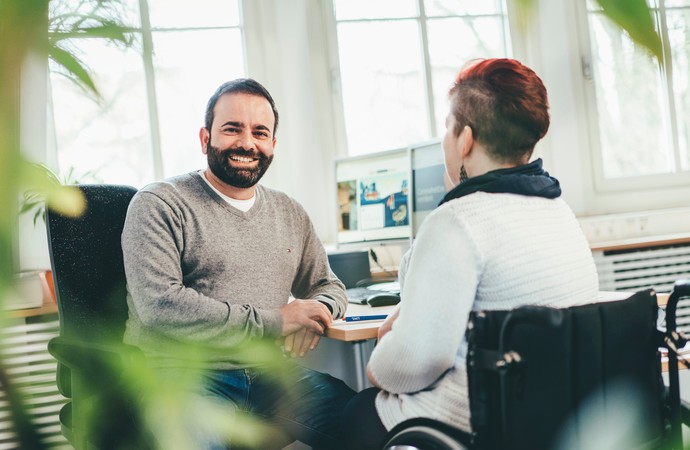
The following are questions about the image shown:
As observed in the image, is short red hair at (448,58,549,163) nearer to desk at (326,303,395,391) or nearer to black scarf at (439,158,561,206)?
black scarf at (439,158,561,206)

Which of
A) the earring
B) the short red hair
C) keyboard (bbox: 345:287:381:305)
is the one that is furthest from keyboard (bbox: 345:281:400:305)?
the short red hair

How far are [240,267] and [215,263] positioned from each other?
69 mm

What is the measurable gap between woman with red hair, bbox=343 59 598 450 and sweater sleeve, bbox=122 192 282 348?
0.41 metres

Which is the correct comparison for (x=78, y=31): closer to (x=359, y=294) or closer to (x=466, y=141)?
(x=466, y=141)

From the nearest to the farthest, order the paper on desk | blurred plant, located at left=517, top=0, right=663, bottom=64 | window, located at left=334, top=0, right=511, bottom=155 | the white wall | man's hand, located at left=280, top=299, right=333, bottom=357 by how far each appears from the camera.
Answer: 1. blurred plant, located at left=517, top=0, right=663, bottom=64
2. man's hand, located at left=280, top=299, right=333, bottom=357
3. the paper on desk
4. the white wall
5. window, located at left=334, top=0, right=511, bottom=155

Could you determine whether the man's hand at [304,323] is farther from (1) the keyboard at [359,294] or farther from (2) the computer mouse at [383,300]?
(1) the keyboard at [359,294]

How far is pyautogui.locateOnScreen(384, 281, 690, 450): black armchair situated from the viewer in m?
1.04

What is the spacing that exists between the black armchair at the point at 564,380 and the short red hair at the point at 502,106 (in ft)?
1.20

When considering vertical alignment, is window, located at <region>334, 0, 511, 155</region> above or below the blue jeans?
above

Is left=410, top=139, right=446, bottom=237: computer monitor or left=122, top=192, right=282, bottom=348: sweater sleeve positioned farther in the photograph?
left=410, top=139, right=446, bottom=237: computer monitor

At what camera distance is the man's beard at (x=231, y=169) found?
1938 millimetres

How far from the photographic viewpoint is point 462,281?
3.90 feet

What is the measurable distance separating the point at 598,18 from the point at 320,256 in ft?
6.22

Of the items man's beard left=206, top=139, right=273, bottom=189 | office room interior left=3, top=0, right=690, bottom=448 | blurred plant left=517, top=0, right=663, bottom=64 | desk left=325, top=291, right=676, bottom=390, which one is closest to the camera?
blurred plant left=517, top=0, right=663, bottom=64
